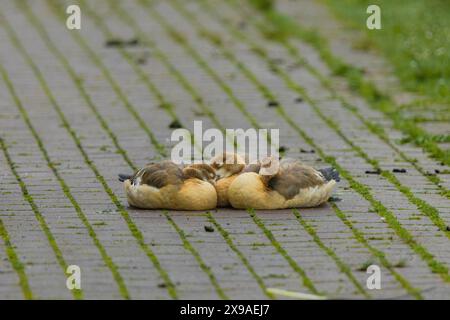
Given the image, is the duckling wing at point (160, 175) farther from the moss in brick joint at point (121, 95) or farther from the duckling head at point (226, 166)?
the moss in brick joint at point (121, 95)

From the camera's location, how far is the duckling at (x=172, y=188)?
8.30 meters

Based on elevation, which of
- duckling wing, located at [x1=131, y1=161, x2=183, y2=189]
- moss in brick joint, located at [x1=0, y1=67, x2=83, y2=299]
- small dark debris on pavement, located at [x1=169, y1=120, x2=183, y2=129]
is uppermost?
duckling wing, located at [x1=131, y1=161, x2=183, y2=189]

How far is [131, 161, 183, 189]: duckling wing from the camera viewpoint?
8297 millimetres

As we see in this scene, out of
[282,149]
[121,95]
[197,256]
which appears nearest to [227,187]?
[197,256]

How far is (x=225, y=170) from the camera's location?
8.55m

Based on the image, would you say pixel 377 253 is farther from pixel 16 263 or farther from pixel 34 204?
pixel 34 204

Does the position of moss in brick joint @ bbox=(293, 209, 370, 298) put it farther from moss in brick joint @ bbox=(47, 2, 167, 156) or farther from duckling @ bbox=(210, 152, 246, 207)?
moss in brick joint @ bbox=(47, 2, 167, 156)

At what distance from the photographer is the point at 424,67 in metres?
13.0

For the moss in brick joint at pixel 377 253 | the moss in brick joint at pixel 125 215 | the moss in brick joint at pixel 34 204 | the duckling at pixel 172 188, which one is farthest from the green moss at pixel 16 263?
the moss in brick joint at pixel 377 253

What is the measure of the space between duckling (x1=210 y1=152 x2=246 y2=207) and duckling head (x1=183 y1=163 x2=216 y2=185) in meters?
0.05

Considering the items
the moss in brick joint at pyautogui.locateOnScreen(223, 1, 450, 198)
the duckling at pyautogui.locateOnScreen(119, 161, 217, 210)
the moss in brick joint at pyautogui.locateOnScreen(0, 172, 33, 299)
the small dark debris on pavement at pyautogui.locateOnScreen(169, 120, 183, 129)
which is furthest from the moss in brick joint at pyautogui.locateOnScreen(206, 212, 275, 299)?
the small dark debris on pavement at pyautogui.locateOnScreen(169, 120, 183, 129)

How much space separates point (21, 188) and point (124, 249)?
5.66 feet
